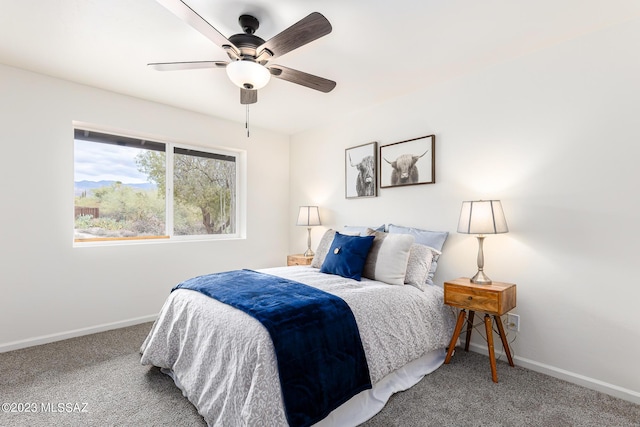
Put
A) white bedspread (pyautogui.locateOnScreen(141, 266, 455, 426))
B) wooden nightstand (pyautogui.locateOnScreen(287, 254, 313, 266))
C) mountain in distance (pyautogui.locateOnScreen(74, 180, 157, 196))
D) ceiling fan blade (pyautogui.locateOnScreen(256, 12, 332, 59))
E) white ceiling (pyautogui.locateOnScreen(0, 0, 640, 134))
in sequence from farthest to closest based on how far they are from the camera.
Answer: wooden nightstand (pyautogui.locateOnScreen(287, 254, 313, 266))
mountain in distance (pyautogui.locateOnScreen(74, 180, 157, 196))
white ceiling (pyautogui.locateOnScreen(0, 0, 640, 134))
ceiling fan blade (pyautogui.locateOnScreen(256, 12, 332, 59))
white bedspread (pyautogui.locateOnScreen(141, 266, 455, 426))

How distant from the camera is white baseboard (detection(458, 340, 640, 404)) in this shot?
1.96 m

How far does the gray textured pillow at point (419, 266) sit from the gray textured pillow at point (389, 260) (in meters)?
0.09

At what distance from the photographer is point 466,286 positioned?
2299 millimetres

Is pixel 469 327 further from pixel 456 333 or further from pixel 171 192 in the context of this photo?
pixel 171 192

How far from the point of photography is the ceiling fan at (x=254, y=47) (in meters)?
1.66

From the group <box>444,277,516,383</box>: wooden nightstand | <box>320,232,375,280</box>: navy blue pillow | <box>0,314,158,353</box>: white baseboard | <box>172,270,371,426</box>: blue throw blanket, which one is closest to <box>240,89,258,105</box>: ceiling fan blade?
<box>320,232,375,280</box>: navy blue pillow

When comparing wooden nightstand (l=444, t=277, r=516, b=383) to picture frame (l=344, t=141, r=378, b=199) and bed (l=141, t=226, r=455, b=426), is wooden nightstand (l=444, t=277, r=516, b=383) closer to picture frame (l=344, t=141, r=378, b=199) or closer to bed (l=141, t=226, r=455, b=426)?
bed (l=141, t=226, r=455, b=426)

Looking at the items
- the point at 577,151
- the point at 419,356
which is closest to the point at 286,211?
the point at 419,356

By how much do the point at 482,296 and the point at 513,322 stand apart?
539 mm

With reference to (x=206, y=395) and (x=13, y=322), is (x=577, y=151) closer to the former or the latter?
(x=206, y=395)

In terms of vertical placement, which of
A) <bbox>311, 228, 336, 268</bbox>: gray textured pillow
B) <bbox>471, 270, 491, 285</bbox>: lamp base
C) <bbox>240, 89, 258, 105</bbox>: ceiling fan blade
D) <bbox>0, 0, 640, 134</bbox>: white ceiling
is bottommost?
<bbox>471, 270, 491, 285</bbox>: lamp base

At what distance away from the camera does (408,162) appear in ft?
10.5

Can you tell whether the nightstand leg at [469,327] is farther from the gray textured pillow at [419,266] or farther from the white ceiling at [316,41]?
the white ceiling at [316,41]

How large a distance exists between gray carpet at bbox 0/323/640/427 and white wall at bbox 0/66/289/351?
19.8 inches
